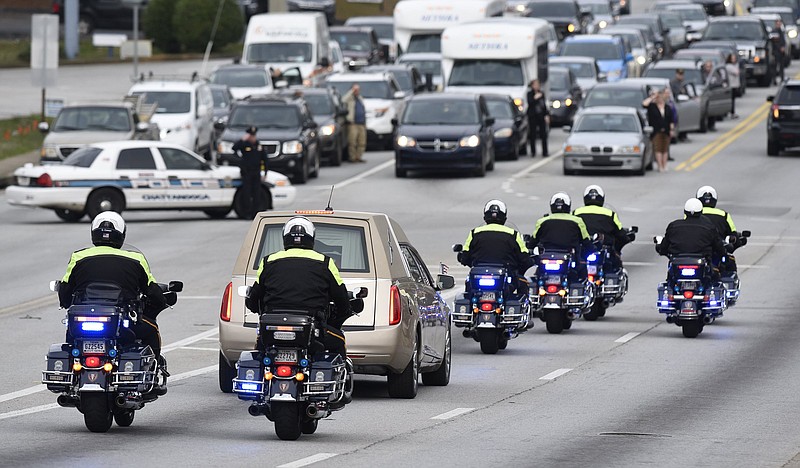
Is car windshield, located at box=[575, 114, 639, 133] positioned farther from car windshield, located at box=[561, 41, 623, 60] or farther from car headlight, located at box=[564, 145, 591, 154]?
car windshield, located at box=[561, 41, 623, 60]

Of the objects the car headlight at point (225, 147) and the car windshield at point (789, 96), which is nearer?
the car headlight at point (225, 147)

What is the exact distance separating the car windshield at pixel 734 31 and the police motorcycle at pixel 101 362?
52.2 meters

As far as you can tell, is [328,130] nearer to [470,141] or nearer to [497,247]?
[470,141]

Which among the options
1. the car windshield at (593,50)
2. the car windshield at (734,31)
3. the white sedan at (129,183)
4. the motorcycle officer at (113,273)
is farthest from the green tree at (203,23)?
the motorcycle officer at (113,273)

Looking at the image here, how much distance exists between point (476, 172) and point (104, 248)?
92.9ft

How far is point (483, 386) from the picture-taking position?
17344mm

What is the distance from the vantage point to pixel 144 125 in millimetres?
39719

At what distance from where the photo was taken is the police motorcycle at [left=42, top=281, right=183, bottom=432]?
13414mm

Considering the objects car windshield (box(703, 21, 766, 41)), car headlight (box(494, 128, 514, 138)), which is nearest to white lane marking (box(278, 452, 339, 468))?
car headlight (box(494, 128, 514, 138))

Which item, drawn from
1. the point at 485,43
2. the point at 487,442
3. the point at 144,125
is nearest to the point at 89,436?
the point at 487,442

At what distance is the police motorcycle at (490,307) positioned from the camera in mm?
19859

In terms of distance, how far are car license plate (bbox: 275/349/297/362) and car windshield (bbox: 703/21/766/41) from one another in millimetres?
52507

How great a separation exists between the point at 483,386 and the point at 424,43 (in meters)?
41.1

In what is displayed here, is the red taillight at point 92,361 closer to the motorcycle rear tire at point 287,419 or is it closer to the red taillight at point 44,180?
the motorcycle rear tire at point 287,419
